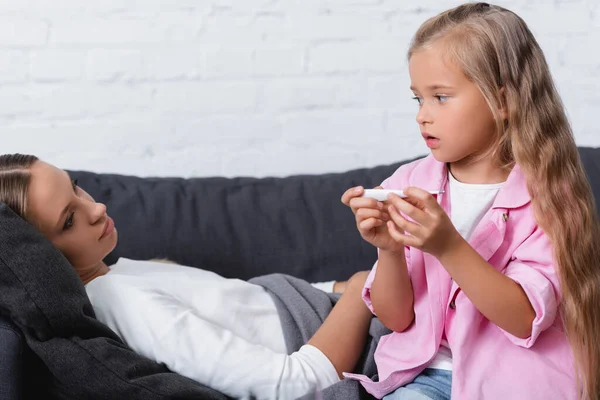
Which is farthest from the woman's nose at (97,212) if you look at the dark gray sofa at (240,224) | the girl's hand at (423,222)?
the girl's hand at (423,222)

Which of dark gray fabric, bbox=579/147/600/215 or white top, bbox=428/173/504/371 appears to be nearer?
white top, bbox=428/173/504/371

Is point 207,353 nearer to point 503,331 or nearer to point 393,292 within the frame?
point 393,292

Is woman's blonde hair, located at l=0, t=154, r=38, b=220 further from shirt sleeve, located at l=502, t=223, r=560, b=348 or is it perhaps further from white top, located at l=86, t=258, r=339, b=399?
shirt sleeve, located at l=502, t=223, r=560, b=348

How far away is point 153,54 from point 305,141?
52 cm

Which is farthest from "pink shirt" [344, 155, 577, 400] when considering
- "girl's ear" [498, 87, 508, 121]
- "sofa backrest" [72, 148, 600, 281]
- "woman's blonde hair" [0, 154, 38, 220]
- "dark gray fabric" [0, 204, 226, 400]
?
"woman's blonde hair" [0, 154, 38, 220]

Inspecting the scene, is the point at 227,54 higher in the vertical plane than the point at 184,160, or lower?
higher

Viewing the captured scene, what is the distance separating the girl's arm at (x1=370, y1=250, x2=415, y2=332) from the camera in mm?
1466

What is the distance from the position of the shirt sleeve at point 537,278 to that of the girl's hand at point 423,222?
0.16 meters

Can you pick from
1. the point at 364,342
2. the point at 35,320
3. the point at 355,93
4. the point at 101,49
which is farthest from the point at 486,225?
the point at 101,49

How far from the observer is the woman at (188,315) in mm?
1543

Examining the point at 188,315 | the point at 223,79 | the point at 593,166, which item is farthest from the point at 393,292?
the point at 223,79

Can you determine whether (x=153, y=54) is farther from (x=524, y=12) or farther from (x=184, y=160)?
(x=524, y=12)

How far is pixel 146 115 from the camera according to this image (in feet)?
8.18

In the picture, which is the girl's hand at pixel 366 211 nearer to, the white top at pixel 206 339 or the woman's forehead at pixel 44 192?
the white top at pixel 206 339
